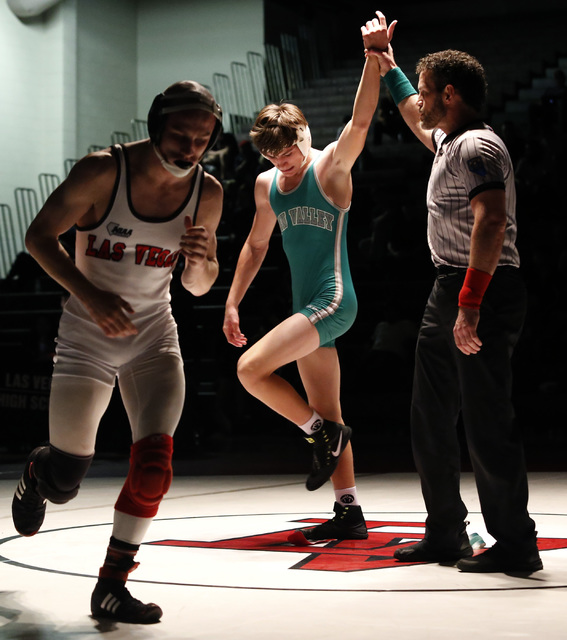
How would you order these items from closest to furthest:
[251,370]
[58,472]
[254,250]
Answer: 1. [58,472]
2. [251,370]
3. [254,250]

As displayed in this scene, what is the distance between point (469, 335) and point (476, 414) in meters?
0.31

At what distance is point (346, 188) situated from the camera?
4562 mm

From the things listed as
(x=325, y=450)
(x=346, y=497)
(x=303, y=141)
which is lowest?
(x=346, y=497)

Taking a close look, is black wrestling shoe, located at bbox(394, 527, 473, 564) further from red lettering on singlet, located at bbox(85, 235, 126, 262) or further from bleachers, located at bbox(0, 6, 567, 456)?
bleachers, located at bbox(0, 6, 567, 456)

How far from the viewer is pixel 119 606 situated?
3.00 metres

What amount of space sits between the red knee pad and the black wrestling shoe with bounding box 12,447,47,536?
1.93ft

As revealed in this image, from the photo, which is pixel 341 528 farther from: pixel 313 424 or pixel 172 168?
pixel 172 168

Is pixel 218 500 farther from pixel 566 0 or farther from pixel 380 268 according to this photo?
pixel 566 0

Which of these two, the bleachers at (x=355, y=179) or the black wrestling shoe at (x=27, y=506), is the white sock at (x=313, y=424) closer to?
the black wrestling shoe at (x=27, y=506)

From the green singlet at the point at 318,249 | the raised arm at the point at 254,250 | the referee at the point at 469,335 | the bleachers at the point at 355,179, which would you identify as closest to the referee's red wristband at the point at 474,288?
the referee at the point at 469,335

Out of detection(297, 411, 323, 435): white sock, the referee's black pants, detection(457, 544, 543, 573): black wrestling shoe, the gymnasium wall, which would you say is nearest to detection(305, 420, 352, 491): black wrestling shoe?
detection(297, 411, 323, 435): white sock

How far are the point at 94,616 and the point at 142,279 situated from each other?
3.41 ft

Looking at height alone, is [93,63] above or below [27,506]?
above

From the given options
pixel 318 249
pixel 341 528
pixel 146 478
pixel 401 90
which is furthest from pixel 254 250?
pixel 146 478
